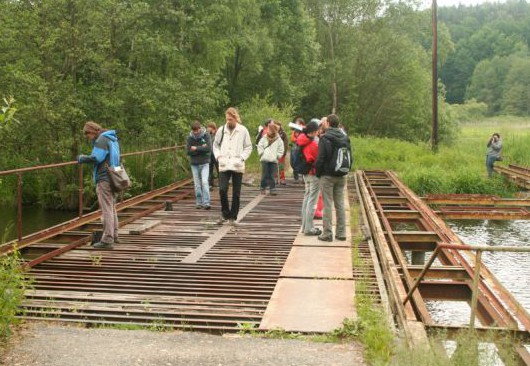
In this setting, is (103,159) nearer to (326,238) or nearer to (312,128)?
(312,128)

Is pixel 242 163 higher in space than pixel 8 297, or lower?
higher

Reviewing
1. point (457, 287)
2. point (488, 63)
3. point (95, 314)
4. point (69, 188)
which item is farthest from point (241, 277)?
point (488, 63)

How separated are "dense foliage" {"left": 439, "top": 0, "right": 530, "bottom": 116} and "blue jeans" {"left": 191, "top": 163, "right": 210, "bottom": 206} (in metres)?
108

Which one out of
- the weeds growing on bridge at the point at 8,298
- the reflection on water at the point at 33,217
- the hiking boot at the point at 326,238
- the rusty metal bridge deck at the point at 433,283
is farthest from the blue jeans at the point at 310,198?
the reflection on water at the point at 33,217

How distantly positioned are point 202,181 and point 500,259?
6525 mm

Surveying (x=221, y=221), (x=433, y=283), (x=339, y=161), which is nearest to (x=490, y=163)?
(x=221, y=221)

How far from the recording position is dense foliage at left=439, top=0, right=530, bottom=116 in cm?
11462

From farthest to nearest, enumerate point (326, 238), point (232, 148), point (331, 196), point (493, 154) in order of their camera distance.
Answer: point (493, 154), point (232, 148), point (326, 238), point (331, 196)

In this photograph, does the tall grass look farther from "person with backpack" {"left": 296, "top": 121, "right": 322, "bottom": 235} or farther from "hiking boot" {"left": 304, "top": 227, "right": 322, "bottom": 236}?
"person with backpack" {"left": 296, "top": 121, "right": 322, "bottom": 235}

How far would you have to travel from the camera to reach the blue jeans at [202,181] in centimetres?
1241

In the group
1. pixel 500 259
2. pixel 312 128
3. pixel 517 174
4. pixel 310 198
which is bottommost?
pixel 500 259

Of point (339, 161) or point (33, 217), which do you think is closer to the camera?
point (339, 161)

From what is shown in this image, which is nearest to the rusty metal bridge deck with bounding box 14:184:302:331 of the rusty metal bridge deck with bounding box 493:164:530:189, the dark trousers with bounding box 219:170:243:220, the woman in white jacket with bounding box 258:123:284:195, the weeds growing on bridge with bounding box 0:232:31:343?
the dark trousers with bounding box 219:170:243:220

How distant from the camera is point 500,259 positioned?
→ 46.2 ft
